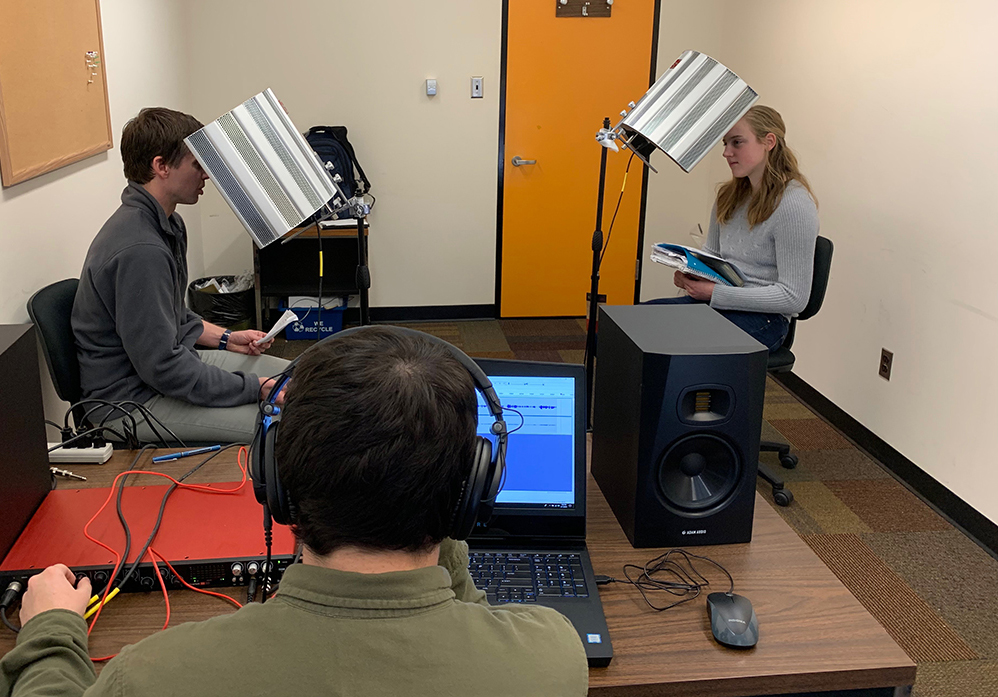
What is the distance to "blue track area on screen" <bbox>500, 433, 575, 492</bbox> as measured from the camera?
129 centimetres

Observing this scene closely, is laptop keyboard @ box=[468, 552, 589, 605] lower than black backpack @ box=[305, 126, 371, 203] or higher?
lower

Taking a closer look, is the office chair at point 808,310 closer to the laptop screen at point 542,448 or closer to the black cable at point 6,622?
the laptop screen at point 542,448

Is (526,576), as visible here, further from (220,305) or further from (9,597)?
(220,305)

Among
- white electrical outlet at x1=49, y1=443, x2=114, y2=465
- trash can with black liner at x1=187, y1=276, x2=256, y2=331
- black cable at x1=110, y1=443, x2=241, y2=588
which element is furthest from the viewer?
trash can with black liner at x1=187, y1=276, x2=256, y2=331

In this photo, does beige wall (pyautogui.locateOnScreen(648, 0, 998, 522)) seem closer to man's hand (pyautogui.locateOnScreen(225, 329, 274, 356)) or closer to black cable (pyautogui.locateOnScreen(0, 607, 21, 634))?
man's hand (pyautogui.locateOnScreen(225, 329, 274, 356))

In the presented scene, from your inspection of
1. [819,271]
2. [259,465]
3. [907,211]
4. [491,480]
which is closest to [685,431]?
[491,480]

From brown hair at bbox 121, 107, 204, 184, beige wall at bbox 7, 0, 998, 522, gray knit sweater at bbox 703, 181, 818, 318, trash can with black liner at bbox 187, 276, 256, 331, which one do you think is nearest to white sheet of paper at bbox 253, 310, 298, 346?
brown hair at bbox 121, 107, 204, 184

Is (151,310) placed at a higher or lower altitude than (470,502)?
lower

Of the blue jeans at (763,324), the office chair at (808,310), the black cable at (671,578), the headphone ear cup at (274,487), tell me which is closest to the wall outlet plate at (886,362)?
the office chair at (808,310)

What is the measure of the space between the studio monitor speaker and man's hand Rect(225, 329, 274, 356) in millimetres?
1523

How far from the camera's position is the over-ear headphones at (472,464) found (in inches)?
31.5

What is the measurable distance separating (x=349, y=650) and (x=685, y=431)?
2.43ft

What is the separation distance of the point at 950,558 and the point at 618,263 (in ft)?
9.15

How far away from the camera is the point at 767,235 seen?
2848mm
